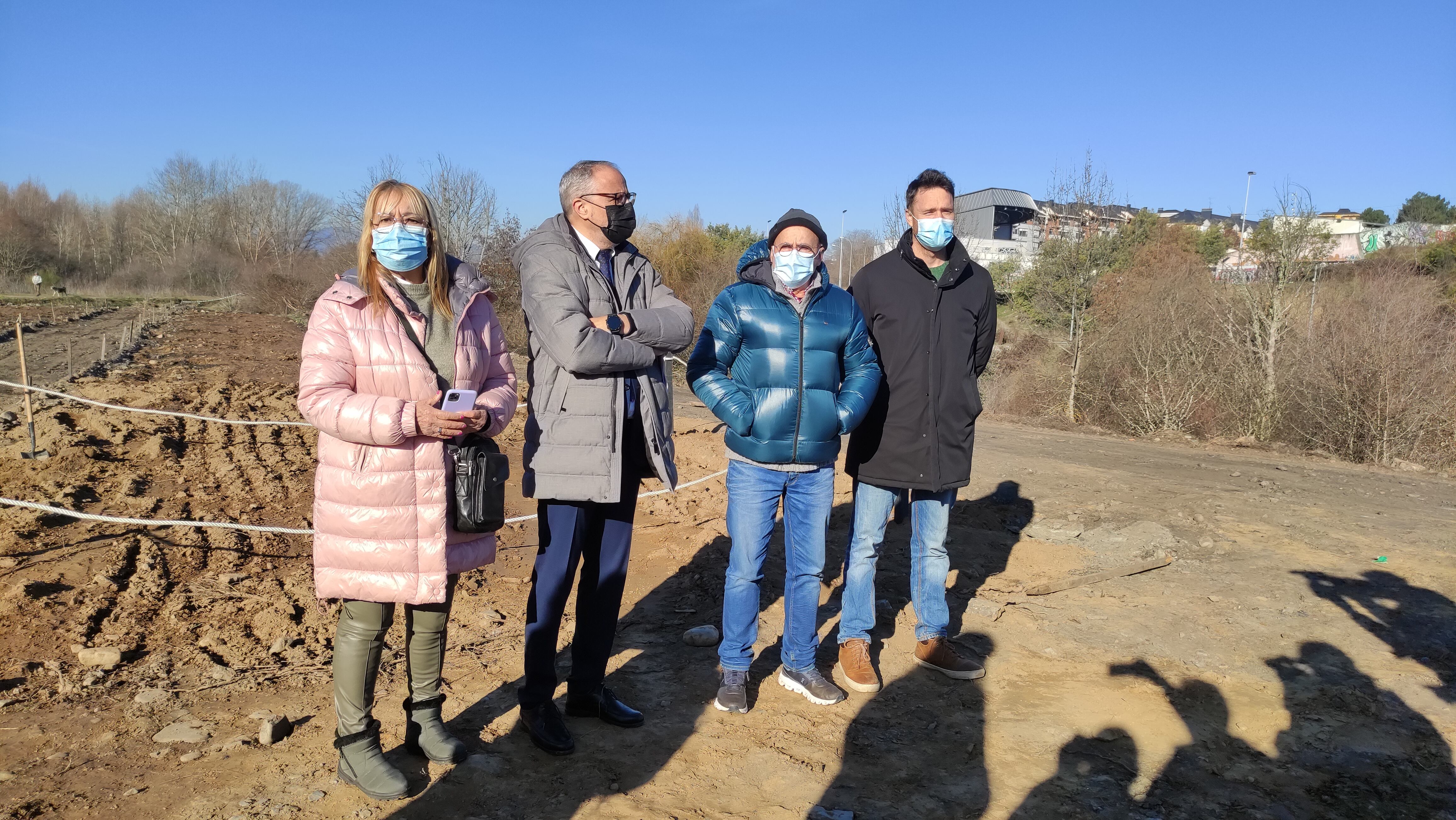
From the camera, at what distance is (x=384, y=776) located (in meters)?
2.79

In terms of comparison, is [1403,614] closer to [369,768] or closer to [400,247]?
[369,768]

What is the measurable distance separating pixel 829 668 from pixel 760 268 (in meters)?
1.86

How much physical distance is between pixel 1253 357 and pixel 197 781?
46.9 feet

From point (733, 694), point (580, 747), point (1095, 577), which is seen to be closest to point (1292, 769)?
point (733, 694)

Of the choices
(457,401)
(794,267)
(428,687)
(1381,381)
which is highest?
(794,267)

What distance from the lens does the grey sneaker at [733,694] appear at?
3.53m

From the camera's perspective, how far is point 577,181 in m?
3.14

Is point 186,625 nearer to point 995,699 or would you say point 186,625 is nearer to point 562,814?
point 562,814

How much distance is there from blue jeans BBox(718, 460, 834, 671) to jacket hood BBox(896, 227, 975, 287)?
39.1 inches

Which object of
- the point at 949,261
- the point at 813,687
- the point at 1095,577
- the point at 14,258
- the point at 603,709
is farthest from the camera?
the point at 14,258

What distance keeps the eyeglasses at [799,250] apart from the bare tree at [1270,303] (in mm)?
11857

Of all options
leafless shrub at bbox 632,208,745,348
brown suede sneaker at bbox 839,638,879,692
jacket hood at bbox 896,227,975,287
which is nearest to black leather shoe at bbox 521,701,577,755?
brown suede sneaker at bbox 839,638,879,692

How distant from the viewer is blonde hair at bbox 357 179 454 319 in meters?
2.79

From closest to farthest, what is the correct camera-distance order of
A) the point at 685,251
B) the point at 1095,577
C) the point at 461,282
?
the point at 461,282
the point at 1095,577
the point at 685,251
